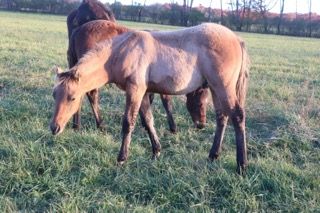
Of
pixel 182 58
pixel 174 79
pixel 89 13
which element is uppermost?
pixel 89 13

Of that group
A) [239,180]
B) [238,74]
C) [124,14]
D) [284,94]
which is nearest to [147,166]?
[239,180]

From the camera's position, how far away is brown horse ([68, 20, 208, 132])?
6.07 meters

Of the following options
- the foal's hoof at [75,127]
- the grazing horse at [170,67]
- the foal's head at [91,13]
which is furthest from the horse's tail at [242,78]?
the foal's head at [91,13]

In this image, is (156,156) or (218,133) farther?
(218,133)

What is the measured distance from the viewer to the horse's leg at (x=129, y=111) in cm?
486

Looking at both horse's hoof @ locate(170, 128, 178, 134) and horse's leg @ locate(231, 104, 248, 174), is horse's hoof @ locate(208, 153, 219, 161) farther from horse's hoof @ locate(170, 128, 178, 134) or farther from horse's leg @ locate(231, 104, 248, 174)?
horse's hoof @ locate(170, 128, 178, 134)

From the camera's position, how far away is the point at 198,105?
6.43 meters

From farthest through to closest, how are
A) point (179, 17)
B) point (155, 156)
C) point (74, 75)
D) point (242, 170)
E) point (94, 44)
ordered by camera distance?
point (179, 17), point (94, 44), point (155, 156), point (242, 170), point (74, 75)

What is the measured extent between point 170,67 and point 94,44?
1.59m

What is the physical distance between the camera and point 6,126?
5867 mm

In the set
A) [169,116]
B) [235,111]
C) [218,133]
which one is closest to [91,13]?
[169,116]

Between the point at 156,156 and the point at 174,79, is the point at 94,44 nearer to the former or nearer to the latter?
the point at 174,79

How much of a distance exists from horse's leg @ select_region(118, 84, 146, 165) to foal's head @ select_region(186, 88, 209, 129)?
1.66 metres

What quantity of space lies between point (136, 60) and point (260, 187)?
2.03m
